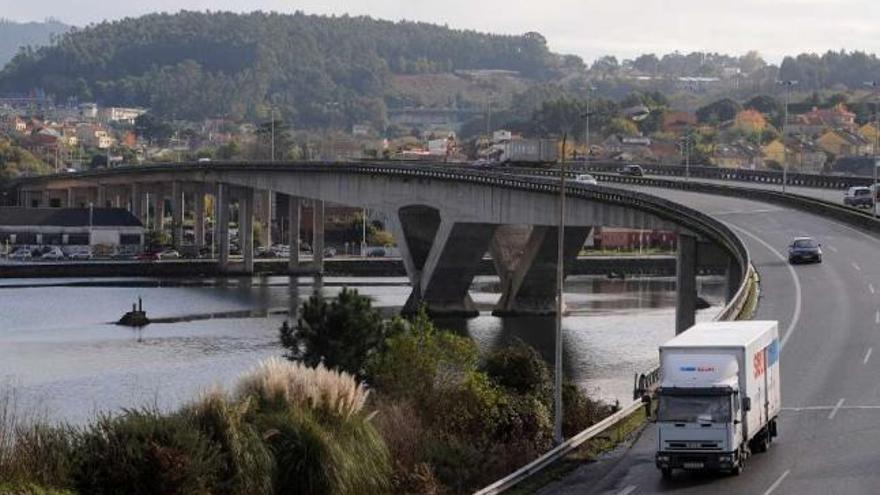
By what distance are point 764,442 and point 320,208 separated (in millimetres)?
125167

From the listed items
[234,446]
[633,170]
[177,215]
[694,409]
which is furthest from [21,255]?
[694,409]

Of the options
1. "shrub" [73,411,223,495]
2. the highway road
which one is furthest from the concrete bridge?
"shrub" [73,411,223,495]

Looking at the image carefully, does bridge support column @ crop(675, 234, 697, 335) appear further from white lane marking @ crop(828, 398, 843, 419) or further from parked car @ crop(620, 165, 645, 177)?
parked car @ crop(620, 165, 645, 177)

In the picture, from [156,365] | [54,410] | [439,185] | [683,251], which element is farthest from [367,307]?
[439,185]

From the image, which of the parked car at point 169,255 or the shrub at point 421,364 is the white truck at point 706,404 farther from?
the parked car at point 169,255

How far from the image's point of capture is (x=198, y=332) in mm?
98375

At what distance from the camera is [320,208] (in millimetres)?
161750

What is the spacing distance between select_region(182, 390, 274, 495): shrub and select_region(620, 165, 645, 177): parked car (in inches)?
4241

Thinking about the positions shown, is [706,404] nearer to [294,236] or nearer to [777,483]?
[777,483]

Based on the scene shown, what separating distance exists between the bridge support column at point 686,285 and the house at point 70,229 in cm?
10662

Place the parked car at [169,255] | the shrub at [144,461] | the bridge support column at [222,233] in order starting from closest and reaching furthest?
the shrub at [144,461], the bridge support column at [222,233], the parked car at [169,255]

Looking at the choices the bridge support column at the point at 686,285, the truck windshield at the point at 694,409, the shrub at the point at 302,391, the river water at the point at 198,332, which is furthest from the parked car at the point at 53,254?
the truck windshield at the point at 694,409

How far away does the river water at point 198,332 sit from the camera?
70.4m

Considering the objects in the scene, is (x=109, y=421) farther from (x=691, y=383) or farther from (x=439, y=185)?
(x=439, y=185)
